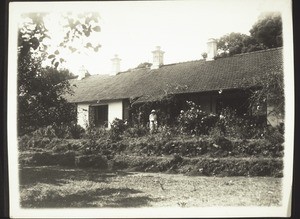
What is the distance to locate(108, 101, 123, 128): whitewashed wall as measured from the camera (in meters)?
2.04

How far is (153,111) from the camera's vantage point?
206 cm

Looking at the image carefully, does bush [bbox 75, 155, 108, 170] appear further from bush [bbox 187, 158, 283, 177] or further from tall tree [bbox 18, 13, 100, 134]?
bush [bbox 187, 158, 283, 177]

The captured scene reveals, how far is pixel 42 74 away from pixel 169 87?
655 mm

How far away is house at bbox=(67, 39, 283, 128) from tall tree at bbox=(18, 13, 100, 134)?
71mm

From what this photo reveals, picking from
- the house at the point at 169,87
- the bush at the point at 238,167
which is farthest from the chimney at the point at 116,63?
the bush at the point at 238,167

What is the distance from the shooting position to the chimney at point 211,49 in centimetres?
198

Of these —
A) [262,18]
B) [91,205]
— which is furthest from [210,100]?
[91,205]

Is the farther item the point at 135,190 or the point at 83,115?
the point at 83,115

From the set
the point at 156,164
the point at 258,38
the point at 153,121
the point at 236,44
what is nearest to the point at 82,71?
the point at 153,121

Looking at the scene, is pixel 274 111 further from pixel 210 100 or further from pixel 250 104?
pixel 210 100

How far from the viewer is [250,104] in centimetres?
196

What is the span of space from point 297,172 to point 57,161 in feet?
3.90

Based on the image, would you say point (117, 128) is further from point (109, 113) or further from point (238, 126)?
point (238, 126)

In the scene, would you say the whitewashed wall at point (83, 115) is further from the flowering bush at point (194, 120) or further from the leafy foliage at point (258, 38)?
the leafy foliage at point (258, 38)
